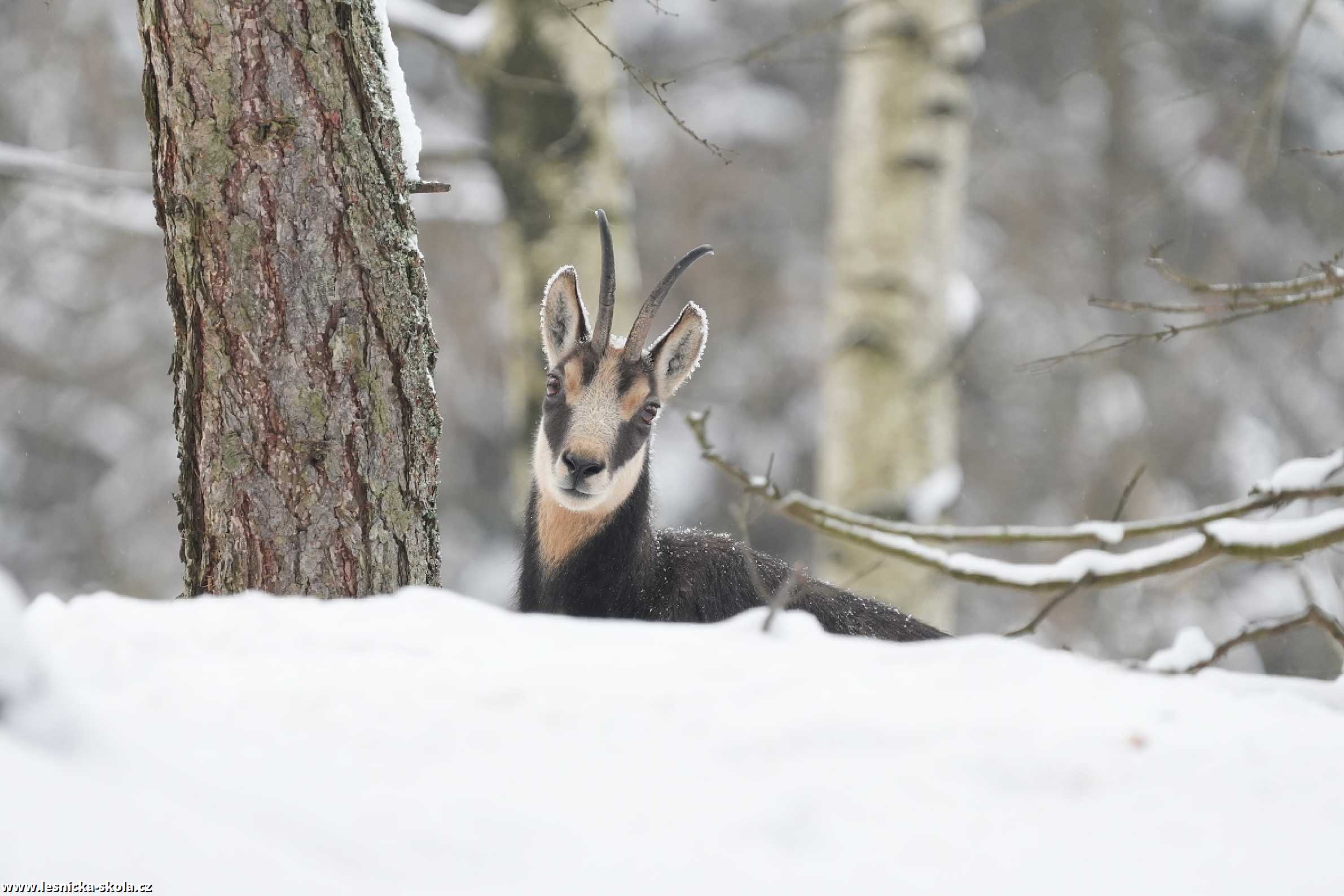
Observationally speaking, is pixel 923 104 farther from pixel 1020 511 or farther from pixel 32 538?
pixel 32 538

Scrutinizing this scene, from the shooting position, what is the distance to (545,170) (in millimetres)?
7281

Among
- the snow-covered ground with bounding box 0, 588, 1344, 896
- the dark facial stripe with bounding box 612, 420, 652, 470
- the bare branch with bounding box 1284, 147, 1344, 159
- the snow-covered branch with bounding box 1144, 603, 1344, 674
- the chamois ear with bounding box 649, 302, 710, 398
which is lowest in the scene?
the snow-covered ground with bounding box 0, 588, 1344, 896

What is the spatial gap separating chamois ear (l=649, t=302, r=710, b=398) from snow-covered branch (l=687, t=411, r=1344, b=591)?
7.30ft

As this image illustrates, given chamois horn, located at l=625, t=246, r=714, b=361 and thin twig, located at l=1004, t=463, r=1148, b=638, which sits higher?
chamois horn, located at l=625, t=246, r=714, b=361

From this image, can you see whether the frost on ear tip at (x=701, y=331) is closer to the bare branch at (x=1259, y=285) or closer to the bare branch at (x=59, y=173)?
the bare branch at (x=1259, y=285)

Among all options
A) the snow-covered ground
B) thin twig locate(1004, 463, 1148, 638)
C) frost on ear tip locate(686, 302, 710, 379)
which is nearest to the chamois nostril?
frost on ear tip locate(686, 302, 710, 379)

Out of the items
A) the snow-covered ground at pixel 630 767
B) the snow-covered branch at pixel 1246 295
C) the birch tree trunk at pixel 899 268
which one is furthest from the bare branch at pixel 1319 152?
the birch tree trunk at pixel 899 268

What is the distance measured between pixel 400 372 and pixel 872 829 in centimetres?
215

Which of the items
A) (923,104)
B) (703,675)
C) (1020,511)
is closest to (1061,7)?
(1020,511)

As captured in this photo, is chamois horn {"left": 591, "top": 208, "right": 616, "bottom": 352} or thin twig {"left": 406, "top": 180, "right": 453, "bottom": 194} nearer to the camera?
thin twig {"left": 406, "top": 180, "right": 453, "bottom": 194}

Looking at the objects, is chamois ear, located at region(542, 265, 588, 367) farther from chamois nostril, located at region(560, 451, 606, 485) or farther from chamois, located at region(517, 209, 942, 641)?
chamois nostril, located at region(560, 451, 606, 485)

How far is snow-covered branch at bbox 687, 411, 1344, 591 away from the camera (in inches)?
109

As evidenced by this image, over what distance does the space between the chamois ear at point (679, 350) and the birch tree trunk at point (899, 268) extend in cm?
249

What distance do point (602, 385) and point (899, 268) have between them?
3213 millimetres
